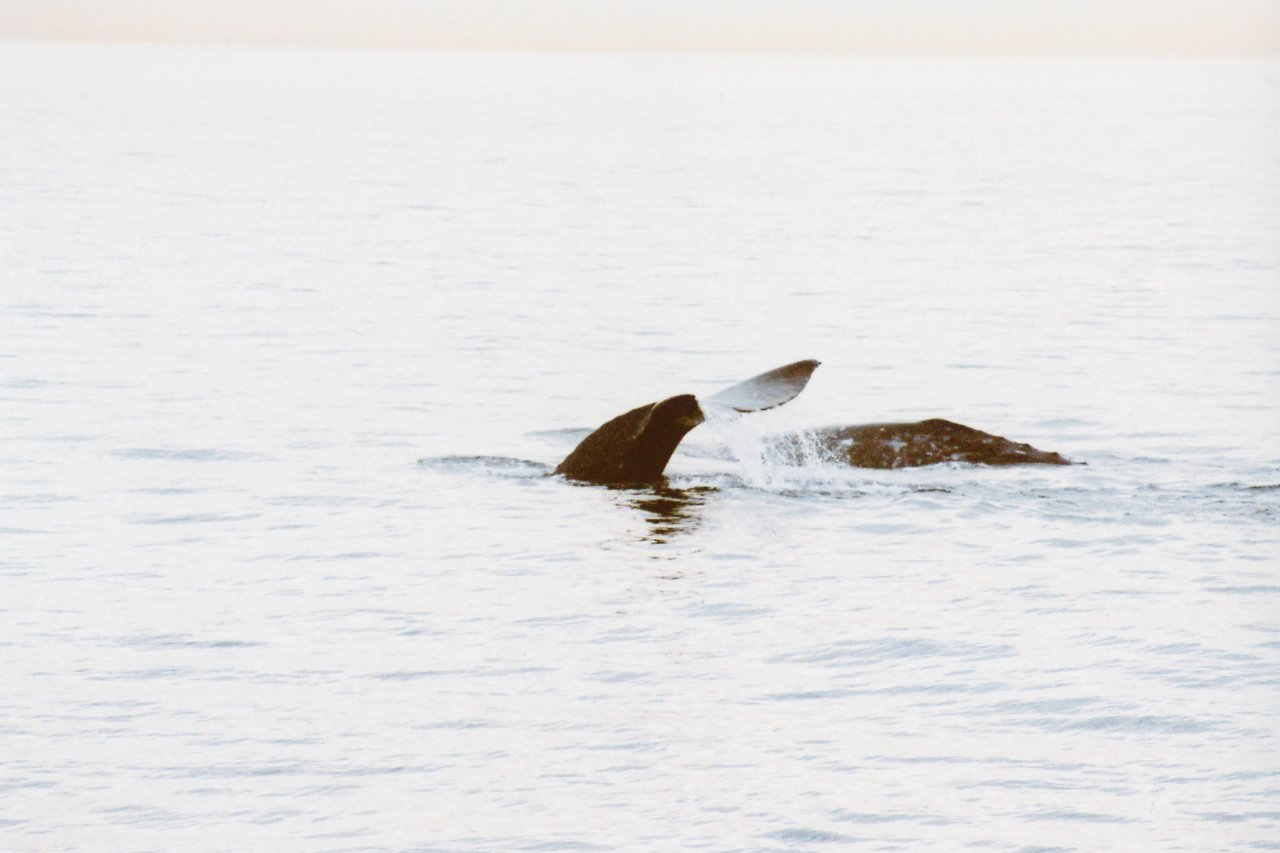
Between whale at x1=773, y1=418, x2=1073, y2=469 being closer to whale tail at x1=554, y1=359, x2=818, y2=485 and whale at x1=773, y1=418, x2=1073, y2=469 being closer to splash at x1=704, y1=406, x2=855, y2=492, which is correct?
splash at x1=704, y1=406, x2=855, y2=492

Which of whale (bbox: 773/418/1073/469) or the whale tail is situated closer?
the whale tail

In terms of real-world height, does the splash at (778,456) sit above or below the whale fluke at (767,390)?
below

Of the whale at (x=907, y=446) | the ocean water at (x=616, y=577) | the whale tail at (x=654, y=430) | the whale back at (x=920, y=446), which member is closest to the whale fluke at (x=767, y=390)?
the whale tail at (x=654, y=430)

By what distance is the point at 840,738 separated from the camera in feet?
31.9

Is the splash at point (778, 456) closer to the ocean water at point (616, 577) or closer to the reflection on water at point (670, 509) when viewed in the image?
the ocean water at point (616, 577)

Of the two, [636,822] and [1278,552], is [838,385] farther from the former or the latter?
[636,822]

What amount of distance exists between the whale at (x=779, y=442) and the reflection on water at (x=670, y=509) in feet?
1.23

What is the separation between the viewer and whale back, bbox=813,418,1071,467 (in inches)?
642

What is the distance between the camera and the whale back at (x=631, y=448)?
15.4m

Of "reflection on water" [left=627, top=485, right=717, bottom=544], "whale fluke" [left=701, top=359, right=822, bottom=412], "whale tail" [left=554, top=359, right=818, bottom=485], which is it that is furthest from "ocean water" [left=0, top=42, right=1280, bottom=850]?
"whale fluke" [left=701, top=359, right=822, bottom=412]

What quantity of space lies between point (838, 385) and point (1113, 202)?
40884 millimetres

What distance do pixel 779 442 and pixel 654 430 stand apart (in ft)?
4.43

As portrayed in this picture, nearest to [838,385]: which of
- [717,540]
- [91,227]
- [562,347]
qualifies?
[562,347]

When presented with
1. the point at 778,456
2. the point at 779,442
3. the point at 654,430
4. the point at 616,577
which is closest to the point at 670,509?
the point at 654,430
